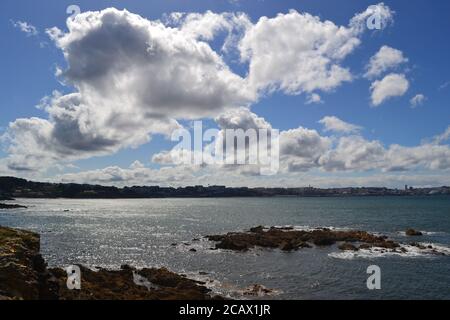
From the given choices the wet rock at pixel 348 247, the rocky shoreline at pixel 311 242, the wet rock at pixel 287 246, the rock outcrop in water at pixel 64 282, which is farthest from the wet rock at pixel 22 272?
the wet rock at pixel 348 247

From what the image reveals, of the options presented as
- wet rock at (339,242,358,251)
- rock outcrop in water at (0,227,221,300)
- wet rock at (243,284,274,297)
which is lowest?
wet rock at (243,284,274,297)

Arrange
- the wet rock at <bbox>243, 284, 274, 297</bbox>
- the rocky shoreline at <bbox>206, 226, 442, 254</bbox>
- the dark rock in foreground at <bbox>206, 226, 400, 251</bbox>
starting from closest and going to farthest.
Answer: the wet rock at <bbox>243, 284, 274, 297</bbox> < the rocky shoreline at <bbox>206, 226, 442, 254</bbox> < the dark rock in foreground at <bbox>206, 226, 400, 251</bbox>

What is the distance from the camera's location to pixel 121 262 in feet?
196

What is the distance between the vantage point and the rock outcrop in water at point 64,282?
2984 cm

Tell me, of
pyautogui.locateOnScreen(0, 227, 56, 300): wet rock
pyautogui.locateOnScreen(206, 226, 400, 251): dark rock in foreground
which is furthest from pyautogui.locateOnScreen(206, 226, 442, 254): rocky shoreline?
pyautogui.locateOnScreen(0, 227, 56, 300): wet rock

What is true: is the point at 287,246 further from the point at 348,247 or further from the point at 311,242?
the point at 348,247

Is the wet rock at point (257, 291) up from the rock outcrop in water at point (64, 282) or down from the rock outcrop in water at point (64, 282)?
down

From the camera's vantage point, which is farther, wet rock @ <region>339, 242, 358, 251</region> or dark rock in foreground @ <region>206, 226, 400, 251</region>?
dark rock in foreground @ <region>206, 226, 400, 251</region>

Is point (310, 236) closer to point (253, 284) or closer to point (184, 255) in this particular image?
point (184, 255)

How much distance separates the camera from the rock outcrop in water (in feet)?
97.9

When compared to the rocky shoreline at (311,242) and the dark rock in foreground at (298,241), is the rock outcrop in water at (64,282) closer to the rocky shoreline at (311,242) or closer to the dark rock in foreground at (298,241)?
the dark rock in foreground at (298,241)

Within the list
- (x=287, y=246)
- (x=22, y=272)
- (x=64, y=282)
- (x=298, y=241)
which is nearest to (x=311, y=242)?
(x=298, y=241)

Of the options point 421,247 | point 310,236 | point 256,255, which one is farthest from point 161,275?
point 421,247

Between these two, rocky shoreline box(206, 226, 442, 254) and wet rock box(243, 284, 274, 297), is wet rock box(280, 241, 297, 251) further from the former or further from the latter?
wet rock box(243, 284, 274, 297)
